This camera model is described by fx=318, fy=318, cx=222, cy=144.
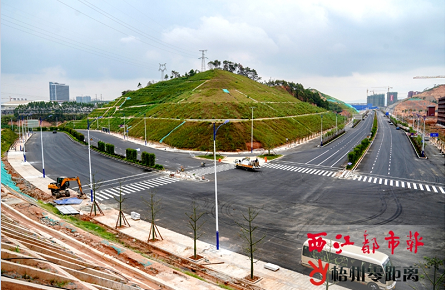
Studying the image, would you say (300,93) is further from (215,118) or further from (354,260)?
(354,260)

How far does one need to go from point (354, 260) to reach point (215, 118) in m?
71.4

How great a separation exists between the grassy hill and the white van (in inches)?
1484

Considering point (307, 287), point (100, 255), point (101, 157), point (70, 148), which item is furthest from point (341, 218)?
point (70, 148)

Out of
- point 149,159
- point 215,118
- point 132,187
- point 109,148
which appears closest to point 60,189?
point 132,187

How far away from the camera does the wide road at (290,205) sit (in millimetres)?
24172

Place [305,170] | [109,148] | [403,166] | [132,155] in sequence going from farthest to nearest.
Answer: [109,148], [132,155], [403,166], [305,170]

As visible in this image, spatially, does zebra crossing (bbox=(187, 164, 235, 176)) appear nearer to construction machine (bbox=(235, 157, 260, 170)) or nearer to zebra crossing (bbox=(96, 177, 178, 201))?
construction machine (bbox=(235, 157, 260, 170))

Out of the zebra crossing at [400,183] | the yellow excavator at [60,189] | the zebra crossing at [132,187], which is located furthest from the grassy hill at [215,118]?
the yellow excavator at [60,189]

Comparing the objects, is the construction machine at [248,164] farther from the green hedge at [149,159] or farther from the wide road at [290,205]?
the green hedge at [149,159]

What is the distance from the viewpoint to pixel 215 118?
87.6 meters

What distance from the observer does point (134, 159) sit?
5806 cm

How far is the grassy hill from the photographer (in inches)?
3073

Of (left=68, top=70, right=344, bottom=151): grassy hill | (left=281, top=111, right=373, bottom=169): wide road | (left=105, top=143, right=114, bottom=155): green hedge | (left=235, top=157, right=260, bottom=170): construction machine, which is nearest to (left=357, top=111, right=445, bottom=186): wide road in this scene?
(left=281, top=111, right=373, bottom=169): wide road

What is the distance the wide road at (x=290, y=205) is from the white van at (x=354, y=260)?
94 cm
